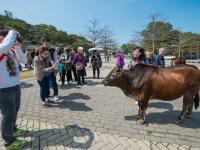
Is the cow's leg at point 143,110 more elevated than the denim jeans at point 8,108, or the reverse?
the denim jeans at point 8,108

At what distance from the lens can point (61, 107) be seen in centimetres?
559

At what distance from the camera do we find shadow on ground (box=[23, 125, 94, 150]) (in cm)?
336

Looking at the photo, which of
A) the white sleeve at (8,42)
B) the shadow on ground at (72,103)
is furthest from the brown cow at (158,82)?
the white sleeve at (8,42)

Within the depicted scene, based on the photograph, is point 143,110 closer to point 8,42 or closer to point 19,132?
point 19,132

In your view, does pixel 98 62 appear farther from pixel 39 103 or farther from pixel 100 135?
pixel 100 135

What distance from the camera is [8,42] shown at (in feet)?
8.39

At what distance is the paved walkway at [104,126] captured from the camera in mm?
3398

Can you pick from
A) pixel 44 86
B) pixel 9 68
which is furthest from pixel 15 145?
pixel 44 86

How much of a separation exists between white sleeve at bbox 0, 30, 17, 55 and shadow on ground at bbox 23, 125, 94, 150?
73.5 inches

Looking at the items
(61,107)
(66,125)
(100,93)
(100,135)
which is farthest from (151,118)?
(100,93)

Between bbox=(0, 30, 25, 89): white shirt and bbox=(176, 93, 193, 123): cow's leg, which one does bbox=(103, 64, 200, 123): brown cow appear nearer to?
bbox=(176, 93, 193, 123): cow's leg

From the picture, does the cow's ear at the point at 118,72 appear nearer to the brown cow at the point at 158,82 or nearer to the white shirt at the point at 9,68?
the brown cow at the point at 158,82

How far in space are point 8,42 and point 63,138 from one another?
2.12m

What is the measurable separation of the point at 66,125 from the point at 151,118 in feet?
7.14
